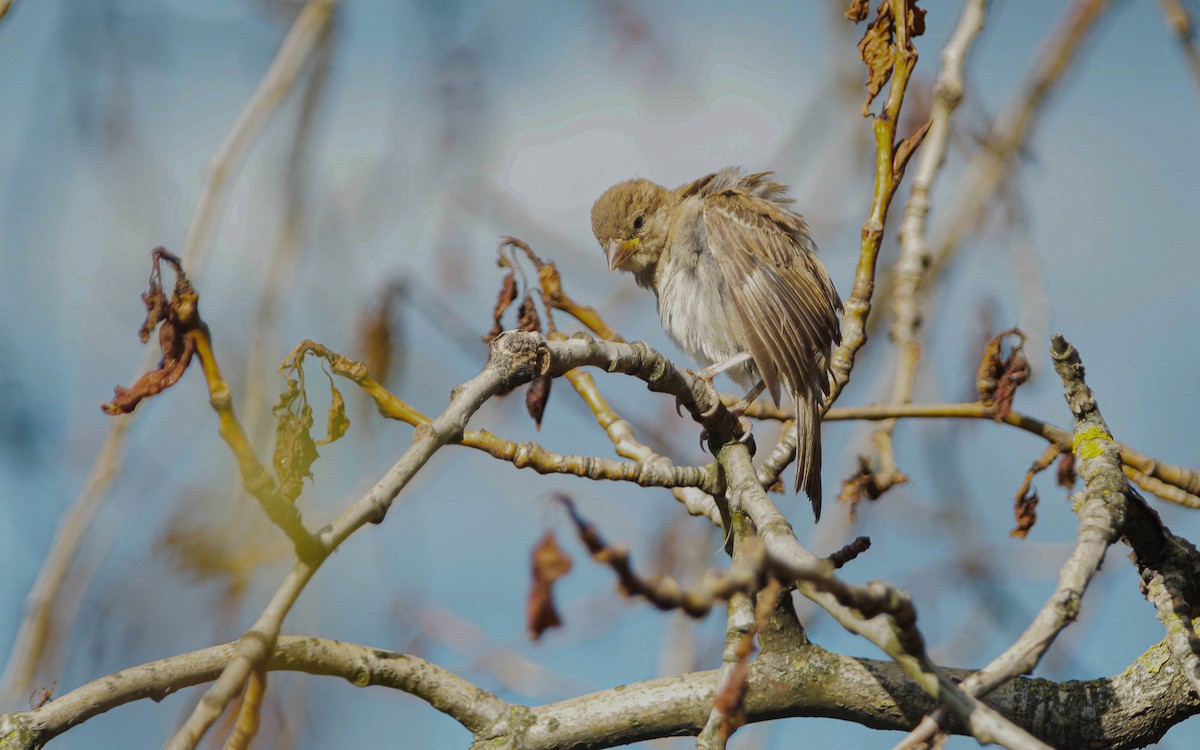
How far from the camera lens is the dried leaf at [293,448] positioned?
79.7 inches

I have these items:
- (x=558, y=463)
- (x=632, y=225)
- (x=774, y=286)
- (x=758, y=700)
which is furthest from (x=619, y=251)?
(x=758, y=700)

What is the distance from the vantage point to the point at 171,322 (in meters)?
1.79

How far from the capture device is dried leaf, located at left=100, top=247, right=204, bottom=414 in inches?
70.1

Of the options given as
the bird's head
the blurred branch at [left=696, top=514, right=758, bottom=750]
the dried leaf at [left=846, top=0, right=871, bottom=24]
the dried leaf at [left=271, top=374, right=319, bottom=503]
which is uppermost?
the bird's head

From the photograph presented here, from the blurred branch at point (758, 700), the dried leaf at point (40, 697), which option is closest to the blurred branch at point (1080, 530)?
the blurred branch at point (758, 700)

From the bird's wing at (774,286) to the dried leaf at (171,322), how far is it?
285 centimetres

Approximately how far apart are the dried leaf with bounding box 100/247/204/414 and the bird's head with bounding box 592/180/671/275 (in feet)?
12.1

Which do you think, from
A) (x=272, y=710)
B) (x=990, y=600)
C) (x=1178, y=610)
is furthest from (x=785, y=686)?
(x=990, y=600)

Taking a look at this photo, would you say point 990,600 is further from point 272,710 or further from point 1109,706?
point 272,710

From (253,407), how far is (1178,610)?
256 cm

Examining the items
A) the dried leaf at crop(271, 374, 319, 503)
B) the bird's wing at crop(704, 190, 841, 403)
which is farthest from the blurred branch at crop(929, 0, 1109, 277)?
the dried leaf at crop(271, 374, 319, 503)

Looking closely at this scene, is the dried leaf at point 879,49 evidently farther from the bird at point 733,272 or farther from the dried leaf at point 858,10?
the bird at point 733,272

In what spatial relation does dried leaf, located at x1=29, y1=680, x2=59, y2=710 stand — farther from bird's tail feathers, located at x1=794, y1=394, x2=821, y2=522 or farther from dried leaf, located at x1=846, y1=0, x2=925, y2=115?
dried leaf, located at x1=846, y1=0, x2=925, y2=115

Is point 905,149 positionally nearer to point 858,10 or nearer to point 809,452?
point 858,10
